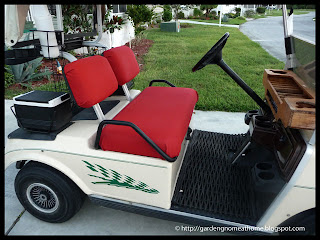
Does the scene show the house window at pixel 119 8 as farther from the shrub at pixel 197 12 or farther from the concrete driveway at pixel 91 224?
the shrub at pixel 197 12

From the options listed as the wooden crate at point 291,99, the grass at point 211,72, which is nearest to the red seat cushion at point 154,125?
the wooden crate at point 291,99

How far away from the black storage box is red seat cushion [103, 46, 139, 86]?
0.64m

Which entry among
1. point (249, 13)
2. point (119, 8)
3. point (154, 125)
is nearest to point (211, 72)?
point (154, 125)

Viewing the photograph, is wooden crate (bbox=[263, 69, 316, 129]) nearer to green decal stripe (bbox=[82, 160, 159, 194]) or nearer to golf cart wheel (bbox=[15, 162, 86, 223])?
green decal stripe (bbox=[82, 160, 159, 194])

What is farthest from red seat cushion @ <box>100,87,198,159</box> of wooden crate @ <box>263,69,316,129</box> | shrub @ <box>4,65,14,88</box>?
shrub @ <box>4,65,14,88</box>

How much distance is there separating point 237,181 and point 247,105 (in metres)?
2.25

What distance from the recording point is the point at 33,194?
6.81ft

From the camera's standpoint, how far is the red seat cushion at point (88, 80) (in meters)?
1.80

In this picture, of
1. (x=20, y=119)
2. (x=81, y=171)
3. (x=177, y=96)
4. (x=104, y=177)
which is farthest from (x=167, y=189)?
(x=20, y=119)

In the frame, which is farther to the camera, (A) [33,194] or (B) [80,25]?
(B) [80,25]

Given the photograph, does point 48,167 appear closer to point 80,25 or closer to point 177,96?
point 177,96

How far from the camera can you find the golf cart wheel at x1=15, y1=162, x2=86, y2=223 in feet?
6.34

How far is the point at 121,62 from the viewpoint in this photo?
2467 mm

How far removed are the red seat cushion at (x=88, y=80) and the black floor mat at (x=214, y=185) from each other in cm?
99
